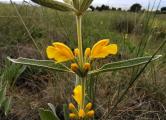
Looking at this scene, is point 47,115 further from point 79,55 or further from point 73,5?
point 73,5

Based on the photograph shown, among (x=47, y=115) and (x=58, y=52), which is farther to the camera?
(x=47, y=115)

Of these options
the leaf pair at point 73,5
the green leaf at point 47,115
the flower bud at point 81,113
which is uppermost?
the leaf pair at point 73,5

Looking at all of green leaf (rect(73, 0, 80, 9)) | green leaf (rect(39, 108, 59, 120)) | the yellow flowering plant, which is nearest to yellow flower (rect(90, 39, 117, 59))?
the yellow flowering plant

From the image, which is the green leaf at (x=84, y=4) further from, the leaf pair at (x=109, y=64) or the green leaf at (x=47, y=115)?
the green leaf at (x=47, y=115)

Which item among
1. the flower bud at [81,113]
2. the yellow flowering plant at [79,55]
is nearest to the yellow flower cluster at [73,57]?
the yellow flowering plant at [79,55]

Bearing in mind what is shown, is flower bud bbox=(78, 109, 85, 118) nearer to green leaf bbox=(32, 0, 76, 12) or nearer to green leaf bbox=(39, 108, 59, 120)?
green leaf bbox=(39, 108, 59, 120)

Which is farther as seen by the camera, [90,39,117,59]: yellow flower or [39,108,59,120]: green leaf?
[39,108,59,120]: green leaf

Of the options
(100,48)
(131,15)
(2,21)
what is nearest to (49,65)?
(100,48)

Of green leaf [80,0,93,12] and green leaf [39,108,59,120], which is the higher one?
green leaf [80,0,93,12]

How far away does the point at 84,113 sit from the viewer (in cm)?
94

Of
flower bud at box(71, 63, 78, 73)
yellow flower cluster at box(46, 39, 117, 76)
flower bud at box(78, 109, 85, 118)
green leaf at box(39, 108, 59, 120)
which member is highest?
yellow flower cluster at box(46, 39, 117, 76)

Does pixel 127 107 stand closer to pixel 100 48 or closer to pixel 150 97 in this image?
pixel 150 97

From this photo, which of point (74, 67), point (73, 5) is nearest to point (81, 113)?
point (74, 67)

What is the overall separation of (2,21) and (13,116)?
2.36 m
